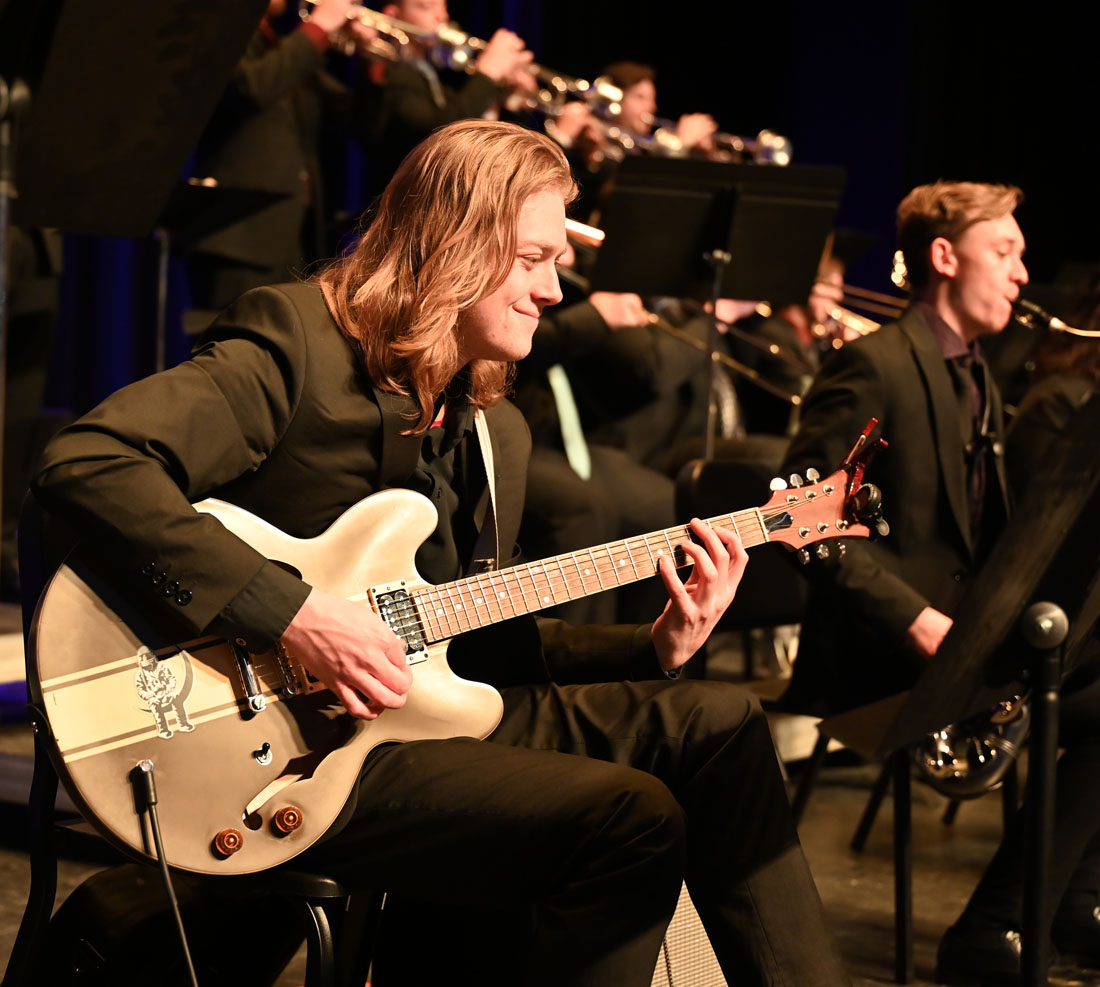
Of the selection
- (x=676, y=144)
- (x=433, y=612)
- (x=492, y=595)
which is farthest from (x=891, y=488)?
(x=676, y=144)

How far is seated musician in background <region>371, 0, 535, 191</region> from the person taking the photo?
5.37 metres

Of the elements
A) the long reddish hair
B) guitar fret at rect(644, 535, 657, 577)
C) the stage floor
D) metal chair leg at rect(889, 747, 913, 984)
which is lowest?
the stage floor

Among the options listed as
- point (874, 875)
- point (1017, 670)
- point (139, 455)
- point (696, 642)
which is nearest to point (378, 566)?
point (139, 455)

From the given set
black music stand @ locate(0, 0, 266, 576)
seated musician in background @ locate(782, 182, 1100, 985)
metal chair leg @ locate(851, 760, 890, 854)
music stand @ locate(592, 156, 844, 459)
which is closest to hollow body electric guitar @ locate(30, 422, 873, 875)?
black music stand @ locate(0, 0, 266, 576)

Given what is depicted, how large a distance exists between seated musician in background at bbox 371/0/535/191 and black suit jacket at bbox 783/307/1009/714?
8.31 ft

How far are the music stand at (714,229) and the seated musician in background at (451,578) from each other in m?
1.88

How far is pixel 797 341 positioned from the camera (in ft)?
21.3

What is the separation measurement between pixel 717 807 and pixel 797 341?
463cm

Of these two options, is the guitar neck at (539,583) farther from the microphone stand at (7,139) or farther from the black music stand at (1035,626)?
the microphone stand at (7,139)

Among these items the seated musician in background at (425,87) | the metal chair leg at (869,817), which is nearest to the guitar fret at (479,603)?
the metal chair leg at (869,817)

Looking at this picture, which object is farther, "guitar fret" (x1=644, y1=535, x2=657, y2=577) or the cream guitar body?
"guitar fret" (x1=644, y1=535, x2=657, y2=577)

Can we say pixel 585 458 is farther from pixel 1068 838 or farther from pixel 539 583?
pixel 539 583

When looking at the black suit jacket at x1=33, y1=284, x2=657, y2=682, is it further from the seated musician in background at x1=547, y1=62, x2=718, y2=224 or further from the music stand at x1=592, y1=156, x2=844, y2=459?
the seated musician in background at x1=547, y1=62, x2=718, y2=224

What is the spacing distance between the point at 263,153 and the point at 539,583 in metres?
3.35
